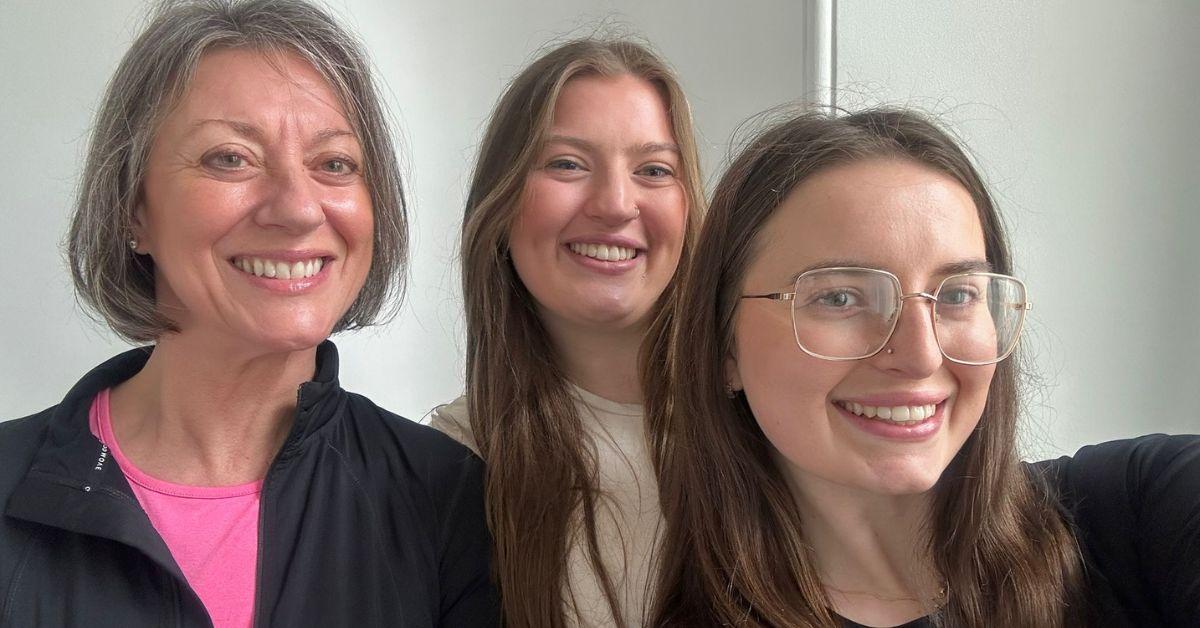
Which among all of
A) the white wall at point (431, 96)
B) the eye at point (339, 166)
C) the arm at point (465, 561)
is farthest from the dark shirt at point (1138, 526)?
the white wall at point (431, 96)

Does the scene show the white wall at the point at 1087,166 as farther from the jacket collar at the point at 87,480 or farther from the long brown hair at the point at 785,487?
the jacket collar at the point at 87,480

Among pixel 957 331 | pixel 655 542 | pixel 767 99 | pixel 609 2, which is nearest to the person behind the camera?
pixel 957 331

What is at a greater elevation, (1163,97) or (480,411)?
(1163,97)

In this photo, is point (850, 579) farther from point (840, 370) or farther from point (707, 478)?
point (840, 370)

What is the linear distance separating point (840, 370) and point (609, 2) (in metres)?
2.20

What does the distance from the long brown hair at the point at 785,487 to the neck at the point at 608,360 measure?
1.44ft

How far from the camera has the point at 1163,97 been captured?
235 centimetres

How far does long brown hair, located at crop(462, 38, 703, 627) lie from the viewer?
5.66 feet

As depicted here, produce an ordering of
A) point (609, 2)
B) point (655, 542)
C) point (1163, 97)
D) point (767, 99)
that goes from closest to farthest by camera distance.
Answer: point (655, 542), point (1163, 97), point (767, 99), point (609, 2)

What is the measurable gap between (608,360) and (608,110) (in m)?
0.51

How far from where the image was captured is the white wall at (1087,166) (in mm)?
2348

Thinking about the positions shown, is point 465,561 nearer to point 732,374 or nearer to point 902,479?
point 732,374

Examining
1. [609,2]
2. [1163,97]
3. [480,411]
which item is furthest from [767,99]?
[480,411]

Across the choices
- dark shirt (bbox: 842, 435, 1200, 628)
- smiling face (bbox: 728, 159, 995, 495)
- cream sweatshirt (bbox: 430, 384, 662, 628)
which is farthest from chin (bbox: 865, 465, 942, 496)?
cream sweatshirt (bbox: 430, 384, 662, 628)
